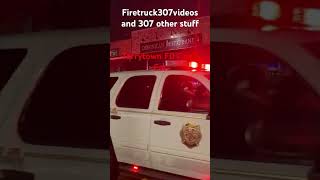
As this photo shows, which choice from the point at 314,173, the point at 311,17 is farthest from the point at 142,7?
the point at 314,173

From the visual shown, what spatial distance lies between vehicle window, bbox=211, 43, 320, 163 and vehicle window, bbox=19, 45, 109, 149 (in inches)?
23.9

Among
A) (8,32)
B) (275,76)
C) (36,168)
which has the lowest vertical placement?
(36,168)

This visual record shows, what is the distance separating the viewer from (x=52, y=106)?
9.34 ft

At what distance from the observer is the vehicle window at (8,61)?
115 inches

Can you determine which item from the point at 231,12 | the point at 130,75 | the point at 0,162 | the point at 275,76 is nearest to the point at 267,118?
the point at 275,76

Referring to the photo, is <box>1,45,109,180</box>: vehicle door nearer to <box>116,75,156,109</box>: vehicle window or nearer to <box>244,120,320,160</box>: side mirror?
<box>116,75,156,109</box>: vehicle window

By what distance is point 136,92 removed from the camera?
2.70m

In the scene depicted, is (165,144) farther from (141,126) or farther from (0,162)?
(0,162)

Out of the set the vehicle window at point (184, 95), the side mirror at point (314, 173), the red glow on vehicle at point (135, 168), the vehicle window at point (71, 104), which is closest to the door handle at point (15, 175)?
the vehicle window at point (71, 104)

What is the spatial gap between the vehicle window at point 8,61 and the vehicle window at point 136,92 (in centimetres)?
64

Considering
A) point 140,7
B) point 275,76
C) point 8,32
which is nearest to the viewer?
point 275,76

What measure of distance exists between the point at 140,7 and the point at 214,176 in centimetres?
89

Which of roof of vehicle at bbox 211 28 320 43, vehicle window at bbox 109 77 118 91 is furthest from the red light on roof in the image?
vehicle window at bbox 109 77 118 91

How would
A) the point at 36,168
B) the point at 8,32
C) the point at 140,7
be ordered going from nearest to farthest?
the point at 140,7 < the point at 36,168 < the point at 8,32
